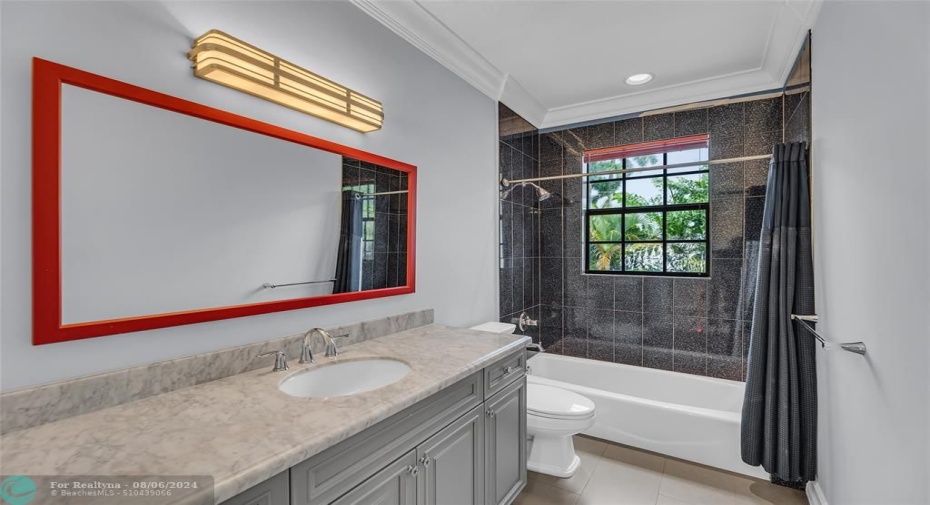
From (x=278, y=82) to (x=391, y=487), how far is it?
140 centimetres

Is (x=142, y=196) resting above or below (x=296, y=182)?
below

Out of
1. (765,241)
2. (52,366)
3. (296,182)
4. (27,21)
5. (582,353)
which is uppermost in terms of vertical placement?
(27,21)

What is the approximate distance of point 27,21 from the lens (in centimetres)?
94

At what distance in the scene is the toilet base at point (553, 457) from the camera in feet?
7.30

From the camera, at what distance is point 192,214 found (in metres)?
1.23

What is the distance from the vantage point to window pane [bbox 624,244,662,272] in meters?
3.21

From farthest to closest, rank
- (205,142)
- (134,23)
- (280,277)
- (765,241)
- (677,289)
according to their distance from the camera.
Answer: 1. (677,289)
2. (765,241)
3. (280,277)
4. (205,142)
5. (134,23)

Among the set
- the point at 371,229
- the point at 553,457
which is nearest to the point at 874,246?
the point at 553,457

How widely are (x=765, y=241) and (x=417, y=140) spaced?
6.42 feet

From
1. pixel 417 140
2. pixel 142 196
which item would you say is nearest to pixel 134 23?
pixel 142 196

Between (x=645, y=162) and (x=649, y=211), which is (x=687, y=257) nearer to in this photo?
(x=649, y=211)

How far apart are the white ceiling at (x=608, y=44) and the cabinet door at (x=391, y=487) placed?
1.86m

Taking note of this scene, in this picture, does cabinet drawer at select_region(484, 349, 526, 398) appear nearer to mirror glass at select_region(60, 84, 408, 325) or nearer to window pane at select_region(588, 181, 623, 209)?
mirror glass at select_region(60, 84, 408, 325)

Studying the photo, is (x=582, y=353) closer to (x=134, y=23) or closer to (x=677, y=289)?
(x=677, y=289)
